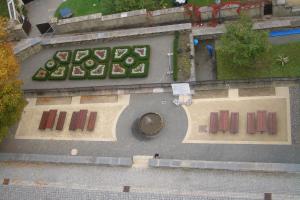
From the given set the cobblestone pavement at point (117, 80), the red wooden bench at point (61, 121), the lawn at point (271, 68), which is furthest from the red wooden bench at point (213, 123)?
the red wooden bench at point (61, 121)

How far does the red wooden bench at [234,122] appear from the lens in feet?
131

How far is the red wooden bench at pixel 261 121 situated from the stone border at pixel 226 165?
399 cm

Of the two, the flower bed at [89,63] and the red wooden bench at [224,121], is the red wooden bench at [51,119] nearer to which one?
the flower bed at [89,63]

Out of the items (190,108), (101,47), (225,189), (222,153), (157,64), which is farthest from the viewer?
(101,47)

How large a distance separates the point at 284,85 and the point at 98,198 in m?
19.8

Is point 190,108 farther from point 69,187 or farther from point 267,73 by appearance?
point 69,187

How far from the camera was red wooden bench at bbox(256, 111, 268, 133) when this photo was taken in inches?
1541

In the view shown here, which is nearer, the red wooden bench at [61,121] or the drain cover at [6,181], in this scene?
the drain cover at [6,181]

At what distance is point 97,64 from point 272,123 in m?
20.2

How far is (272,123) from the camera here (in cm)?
3922

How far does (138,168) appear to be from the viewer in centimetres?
3969

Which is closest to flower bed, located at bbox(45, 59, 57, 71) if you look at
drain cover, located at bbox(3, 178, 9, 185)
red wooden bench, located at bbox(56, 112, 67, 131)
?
red wooden bench, located at bbox(56, 112, 67, 131)

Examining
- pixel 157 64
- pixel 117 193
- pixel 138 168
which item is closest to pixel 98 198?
pixel 117 193

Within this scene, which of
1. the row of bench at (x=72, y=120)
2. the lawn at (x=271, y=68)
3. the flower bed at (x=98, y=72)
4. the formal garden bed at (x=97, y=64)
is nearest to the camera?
the row of bench at (x=72, y=120)
